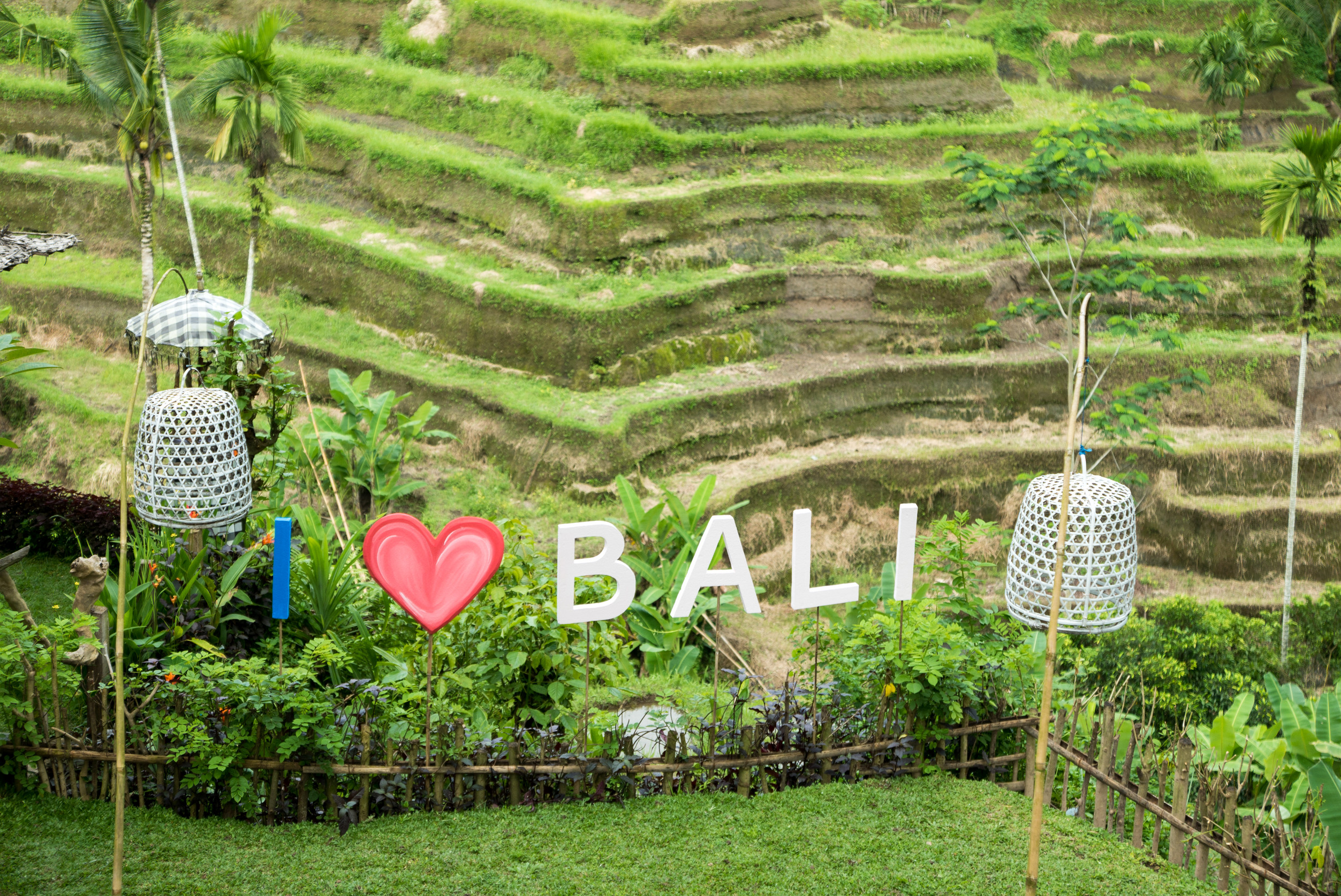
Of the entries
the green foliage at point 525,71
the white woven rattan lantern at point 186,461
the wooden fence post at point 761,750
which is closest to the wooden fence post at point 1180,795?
the wooden fence post at point 761,750

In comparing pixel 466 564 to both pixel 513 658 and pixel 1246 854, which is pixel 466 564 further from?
pixel 1246 854

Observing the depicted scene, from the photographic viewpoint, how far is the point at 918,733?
6.82 meters

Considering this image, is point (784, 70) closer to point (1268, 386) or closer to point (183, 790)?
point (1268, 386)

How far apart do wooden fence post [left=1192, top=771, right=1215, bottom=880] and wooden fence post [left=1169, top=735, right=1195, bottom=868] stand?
0.20ft

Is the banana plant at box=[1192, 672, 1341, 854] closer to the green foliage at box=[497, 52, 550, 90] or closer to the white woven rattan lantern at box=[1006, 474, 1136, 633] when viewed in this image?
the white woven rattan lantern at box=[1006, 474, 1136, 633]

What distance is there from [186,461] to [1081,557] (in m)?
4.64

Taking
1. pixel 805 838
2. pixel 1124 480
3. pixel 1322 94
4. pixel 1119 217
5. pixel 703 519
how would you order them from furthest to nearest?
pixel 1322 94, pixel 1124 480, pixel 1119 217, pixel 703 519, pixel 805 838

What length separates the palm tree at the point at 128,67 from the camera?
12117 mm

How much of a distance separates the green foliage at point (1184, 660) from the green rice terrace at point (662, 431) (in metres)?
0.05

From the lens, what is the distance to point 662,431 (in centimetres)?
1383

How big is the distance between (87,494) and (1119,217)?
32.9 feet

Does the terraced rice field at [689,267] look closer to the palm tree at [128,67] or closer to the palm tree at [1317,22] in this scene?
the palm tree at [128,67]

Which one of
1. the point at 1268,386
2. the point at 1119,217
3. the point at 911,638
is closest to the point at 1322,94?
the point at 1268,386

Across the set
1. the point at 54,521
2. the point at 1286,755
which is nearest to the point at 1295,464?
the point at 1286,755
